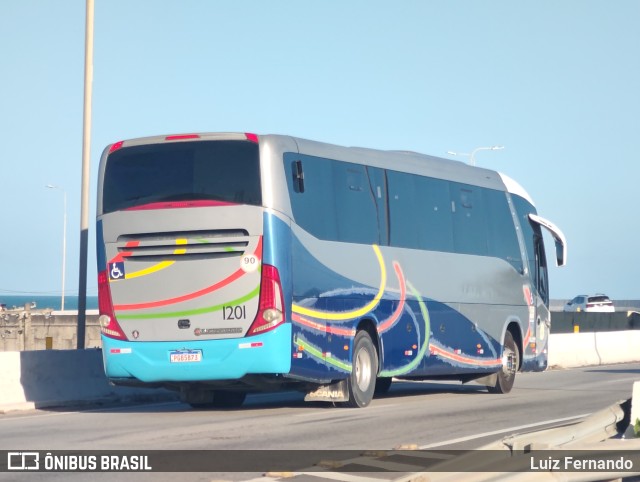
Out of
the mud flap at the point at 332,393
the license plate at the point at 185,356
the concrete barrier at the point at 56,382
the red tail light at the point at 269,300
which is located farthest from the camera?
the concrete barrier at the point at 56,382

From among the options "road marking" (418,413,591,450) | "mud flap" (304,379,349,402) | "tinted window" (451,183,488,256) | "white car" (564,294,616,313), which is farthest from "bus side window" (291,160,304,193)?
"white car" (564,294,616,313)

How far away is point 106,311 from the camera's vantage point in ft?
55.6

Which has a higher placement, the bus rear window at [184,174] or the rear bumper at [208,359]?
the bus rear window at [184,174]

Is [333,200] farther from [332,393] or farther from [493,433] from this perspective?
[493,433]

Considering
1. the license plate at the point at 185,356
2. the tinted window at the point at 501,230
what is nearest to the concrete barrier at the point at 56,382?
the license plate at the point at 185,356

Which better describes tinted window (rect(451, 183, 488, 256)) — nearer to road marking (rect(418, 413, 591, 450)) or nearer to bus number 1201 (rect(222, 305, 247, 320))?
road marking (rect(418, 413, 591, 450))

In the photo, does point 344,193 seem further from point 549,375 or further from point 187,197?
point 549,375

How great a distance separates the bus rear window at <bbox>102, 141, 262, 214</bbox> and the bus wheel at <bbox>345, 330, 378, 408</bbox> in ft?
10.7

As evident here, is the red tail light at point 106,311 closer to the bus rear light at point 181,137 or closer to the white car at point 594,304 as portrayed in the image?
the bus rear light at point 181,137

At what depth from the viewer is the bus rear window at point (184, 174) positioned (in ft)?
53.3

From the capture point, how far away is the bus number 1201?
16.2m

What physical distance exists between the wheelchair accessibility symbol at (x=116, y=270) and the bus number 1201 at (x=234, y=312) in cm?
162

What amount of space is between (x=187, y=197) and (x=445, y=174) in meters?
6.45

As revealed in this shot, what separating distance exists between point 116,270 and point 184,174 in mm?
1690
